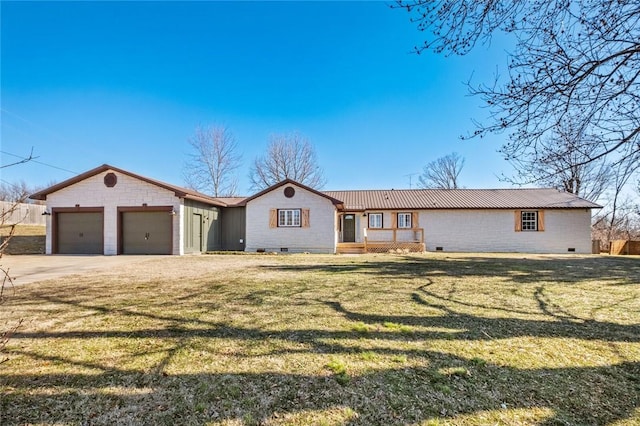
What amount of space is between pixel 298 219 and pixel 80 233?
11.6 meters

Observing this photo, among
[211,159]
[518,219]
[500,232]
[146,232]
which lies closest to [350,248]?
[500,232]

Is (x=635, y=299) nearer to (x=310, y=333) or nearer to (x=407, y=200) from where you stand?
(x=310, y=333)

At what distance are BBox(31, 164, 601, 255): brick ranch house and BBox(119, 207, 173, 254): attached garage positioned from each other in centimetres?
5

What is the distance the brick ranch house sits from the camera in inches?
629

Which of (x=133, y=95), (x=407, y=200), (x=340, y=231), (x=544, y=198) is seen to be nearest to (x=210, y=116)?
(x=133, y=95)

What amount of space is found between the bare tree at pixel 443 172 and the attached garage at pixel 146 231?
33.8 m

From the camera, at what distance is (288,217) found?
17.9 meters

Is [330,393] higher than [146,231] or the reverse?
the reverse

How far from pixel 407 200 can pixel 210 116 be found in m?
21.1

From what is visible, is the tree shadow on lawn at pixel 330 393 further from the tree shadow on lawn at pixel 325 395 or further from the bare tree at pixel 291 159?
the bare tree at pixel 291 159

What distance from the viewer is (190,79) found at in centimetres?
1817

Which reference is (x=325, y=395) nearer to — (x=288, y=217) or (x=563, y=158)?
(x=563, y=158)

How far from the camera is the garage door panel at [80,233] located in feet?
52.6

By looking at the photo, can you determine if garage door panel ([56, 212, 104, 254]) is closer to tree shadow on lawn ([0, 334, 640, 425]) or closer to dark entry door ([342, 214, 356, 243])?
dark entry door ([342, 214, 356, 243])
